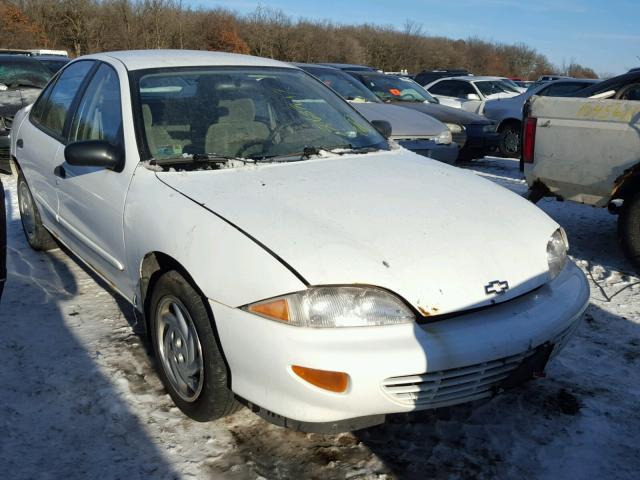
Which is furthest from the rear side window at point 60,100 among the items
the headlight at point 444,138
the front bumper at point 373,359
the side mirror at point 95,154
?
the headlight at point 444,138

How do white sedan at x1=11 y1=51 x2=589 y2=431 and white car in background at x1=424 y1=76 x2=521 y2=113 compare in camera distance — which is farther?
white car in background at x1=424 y1=76 x2=521 y2=113

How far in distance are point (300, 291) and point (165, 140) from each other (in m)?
1.37

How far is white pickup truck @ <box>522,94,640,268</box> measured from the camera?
4.53 metres

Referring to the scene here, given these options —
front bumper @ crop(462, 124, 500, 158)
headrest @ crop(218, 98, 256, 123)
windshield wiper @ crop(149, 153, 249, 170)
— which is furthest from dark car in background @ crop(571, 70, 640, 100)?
front bumper @ crop(462, 124, 500, 158)

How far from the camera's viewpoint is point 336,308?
2.17 metres

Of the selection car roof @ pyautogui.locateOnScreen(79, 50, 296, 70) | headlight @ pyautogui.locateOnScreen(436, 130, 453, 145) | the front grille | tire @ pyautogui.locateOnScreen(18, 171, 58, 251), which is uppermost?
car roof @ pyautogui.locateOnScreen(79, 50, 296, 70)

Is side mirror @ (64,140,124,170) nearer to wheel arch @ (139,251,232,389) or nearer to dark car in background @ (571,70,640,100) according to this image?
wheel arch @ (139,251,232,389)

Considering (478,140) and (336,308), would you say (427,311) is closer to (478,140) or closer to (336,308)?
(336,308)

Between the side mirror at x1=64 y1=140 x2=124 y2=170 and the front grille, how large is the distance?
1.78 meters

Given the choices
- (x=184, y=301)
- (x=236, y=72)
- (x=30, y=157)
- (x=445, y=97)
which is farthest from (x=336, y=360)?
(x=445, y=97)

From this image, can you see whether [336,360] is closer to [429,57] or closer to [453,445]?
[453,445]

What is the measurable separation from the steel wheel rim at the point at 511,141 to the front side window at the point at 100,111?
870 cm

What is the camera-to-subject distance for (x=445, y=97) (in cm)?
1367

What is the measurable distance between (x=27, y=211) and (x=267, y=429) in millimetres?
3251
